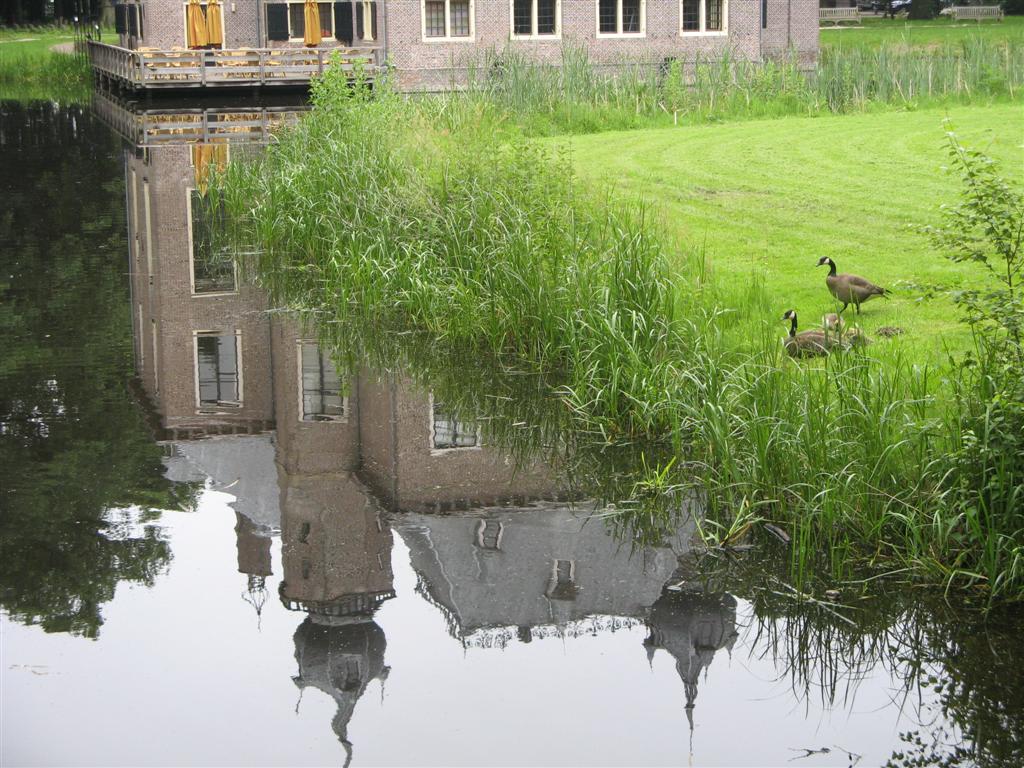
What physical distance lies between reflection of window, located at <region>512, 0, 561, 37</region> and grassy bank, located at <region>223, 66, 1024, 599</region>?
1024 inches

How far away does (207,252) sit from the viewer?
16.2 meters

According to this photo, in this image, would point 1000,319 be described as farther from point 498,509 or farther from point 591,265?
point 591,265

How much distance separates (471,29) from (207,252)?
27.4 meters

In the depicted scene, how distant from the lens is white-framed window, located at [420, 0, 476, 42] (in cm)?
4153

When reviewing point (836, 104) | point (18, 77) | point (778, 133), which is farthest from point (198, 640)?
point (18, 77)

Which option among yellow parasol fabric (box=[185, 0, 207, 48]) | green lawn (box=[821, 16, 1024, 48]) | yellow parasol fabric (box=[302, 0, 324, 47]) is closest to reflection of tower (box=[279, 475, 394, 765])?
yellow parasol fabric (box=[185, 0, 207, 48])

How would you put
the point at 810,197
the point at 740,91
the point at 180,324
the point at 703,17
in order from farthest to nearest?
the point at 703,17 < the point at 740,91 < the point at 810,197 < the point at 180,324

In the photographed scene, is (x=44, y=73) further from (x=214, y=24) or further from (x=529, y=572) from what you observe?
(x=529, y=572)

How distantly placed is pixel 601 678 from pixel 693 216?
1039 centimetres

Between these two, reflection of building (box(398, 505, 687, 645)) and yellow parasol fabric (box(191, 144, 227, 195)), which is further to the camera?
yellow parasol fabric (box(191, 144, 227, 195))

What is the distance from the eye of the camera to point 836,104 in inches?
1053

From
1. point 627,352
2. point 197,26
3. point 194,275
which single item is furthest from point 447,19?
point 627,352

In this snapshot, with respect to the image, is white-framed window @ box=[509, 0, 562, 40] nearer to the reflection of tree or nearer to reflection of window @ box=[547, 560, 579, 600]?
the reflection of tree

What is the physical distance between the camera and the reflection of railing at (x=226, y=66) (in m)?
40.1
